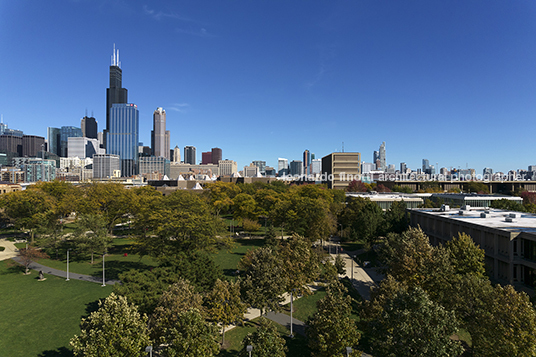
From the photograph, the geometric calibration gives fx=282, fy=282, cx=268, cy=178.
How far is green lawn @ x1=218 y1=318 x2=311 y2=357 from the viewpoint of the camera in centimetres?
2225

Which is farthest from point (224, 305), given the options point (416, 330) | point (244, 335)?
point (416, 330)

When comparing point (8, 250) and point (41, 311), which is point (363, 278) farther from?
point (8, 250)

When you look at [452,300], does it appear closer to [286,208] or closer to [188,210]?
[188,210]

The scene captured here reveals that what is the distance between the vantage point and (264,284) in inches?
1061

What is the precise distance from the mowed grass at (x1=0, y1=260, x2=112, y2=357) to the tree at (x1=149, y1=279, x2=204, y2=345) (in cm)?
745

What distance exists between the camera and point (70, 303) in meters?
29.4

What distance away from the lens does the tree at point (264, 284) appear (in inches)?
1034

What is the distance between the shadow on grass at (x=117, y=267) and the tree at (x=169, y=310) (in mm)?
20563

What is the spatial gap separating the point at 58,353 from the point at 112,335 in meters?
8.49

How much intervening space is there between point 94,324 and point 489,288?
91.5 feet

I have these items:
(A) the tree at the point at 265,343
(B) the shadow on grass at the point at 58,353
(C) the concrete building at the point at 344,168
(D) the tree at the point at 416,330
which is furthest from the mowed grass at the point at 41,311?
(C) the concrete building at the point at 344,168

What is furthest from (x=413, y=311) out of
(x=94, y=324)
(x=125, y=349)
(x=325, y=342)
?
(x=94, y=324)

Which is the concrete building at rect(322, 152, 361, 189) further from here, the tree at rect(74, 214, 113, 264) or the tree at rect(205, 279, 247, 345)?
the tree at rect(205, 279, 247, 345)

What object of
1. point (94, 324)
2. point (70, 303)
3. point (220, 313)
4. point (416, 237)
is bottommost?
point (70, 303)
